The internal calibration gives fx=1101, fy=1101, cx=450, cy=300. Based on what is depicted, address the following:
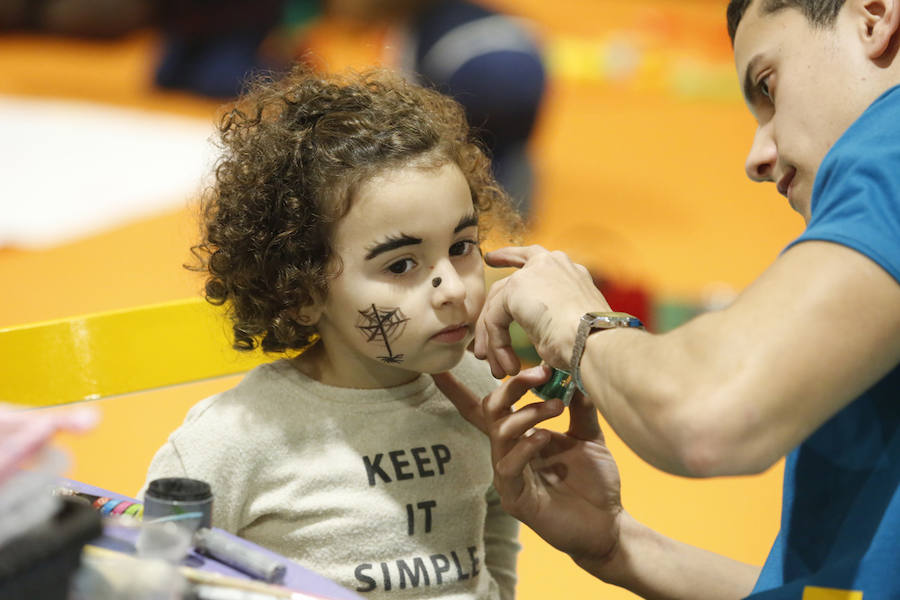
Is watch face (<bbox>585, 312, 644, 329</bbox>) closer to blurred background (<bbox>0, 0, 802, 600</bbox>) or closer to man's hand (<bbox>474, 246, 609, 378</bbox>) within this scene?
man's hand (<bbox>474, 246, 609, 378</bbox>)

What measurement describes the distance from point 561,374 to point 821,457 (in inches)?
11.4

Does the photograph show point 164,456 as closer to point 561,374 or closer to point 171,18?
point 561,374

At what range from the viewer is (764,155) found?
45.2 inches

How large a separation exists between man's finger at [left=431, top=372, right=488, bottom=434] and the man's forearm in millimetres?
218

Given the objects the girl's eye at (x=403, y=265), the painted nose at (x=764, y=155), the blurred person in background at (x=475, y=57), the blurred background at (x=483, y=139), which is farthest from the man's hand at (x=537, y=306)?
the blurred person in background at (x=475, y=57)

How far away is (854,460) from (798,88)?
0.37 metres

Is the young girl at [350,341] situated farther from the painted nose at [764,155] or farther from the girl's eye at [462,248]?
the painted nose at [764,155]

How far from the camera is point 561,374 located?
4.08ft

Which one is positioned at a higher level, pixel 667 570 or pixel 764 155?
pixel 764 155

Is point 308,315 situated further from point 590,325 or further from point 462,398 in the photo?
point 590,325

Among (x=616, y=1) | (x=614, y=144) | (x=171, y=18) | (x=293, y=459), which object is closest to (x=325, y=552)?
(x=293, y=459)

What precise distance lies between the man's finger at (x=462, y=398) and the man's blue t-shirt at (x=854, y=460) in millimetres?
373

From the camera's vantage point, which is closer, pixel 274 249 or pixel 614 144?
pixel 274 249

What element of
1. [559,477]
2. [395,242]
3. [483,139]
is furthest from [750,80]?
[483,139]
